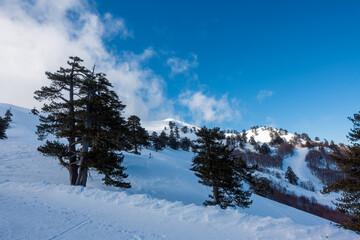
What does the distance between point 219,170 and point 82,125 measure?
40.6 ft

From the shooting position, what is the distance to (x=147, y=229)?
4473 mm

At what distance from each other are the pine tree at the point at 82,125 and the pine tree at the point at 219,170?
7.68 m

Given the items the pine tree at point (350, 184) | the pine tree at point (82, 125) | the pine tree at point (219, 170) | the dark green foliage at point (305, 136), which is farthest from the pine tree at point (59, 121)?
the dark green foliage at point (305, 136)

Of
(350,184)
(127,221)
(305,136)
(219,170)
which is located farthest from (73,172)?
(305,136)

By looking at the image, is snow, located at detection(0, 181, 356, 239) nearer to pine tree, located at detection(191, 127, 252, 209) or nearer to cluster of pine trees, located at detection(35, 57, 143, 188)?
cluster of pine trees, located at detection(35, 57, 143, 188)

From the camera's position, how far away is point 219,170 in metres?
13.0

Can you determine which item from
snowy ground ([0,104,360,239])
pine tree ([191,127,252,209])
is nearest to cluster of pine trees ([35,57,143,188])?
snowy ground ([0,104,360,239])

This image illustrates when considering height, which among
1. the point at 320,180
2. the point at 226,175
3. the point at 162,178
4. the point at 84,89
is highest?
the point at 84,89

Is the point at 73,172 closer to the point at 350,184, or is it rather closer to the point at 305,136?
the point at 350,184

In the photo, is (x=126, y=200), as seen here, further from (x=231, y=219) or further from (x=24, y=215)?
(x=231, y=219)

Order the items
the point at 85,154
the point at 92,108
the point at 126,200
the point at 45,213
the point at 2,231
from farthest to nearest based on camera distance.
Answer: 1. the point at 92,108
2. the point at 85,154
3. the point at 126,200
4. the point at 45,213
5. the point at 2,231

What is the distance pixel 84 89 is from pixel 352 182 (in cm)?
2076

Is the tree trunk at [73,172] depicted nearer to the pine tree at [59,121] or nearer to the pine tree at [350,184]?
the pine tree at [59,121]

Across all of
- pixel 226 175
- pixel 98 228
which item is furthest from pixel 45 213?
pixel 226 175
